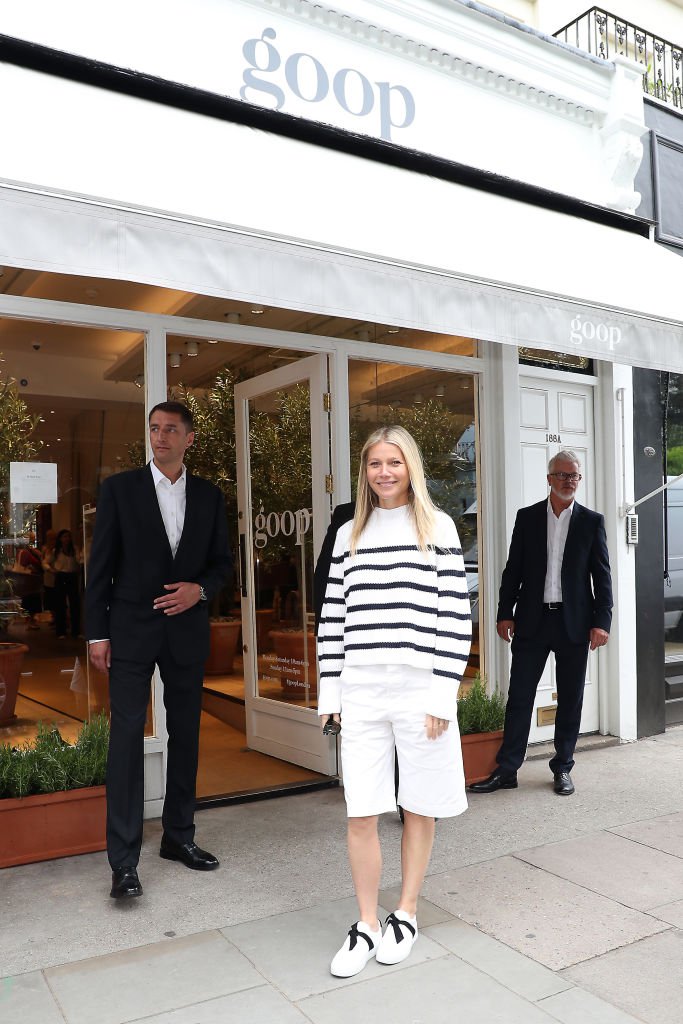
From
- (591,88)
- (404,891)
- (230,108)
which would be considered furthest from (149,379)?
(591,88)

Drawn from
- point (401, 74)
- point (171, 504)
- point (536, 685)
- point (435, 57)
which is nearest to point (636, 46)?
point (435, 57)

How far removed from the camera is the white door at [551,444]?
5988mm

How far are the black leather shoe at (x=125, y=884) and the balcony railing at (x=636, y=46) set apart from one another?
684 cm

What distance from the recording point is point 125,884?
3391 millimetres

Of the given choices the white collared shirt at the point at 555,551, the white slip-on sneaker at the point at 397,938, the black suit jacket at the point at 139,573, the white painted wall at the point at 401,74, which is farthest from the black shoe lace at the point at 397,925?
the white painted wall at the point at 401,74

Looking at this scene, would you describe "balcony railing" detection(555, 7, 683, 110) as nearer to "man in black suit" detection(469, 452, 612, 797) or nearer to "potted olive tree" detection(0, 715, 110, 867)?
"man in black suit" detection(469, 452, 612, 797)

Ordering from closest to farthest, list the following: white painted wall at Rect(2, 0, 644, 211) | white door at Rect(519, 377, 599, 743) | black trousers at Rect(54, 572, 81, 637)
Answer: white painted wall at Rect(2, 0, 644, 211), black trousers at Rect(54, 572, 81, 637), white door at Rect(519, 377, 599, 743)

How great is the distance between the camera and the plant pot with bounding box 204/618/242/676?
8.51 meters

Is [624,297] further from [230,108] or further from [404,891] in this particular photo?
[404,891]

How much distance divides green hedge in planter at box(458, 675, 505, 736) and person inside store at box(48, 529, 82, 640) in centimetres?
218

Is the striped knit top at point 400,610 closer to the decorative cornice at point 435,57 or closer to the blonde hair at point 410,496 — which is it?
the blonde hair at point 410,496

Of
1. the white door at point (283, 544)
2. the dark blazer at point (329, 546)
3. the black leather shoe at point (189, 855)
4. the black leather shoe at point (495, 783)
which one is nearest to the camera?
the black leather shoe at point (189, 855)

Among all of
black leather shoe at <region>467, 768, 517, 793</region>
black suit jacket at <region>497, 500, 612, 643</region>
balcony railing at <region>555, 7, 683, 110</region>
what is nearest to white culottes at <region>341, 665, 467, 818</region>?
black leather shoe at <region>467, 768, 517, 793</region>

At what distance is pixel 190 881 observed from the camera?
3.62m
